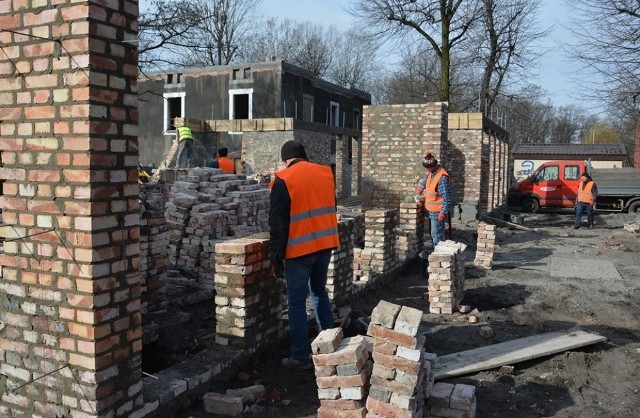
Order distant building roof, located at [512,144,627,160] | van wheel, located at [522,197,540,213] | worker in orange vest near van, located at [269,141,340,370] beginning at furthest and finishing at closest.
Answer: distant building roof, located at [512,144,627,160] < van wheel, located at [522,197,540,213] < worker in orange vest near van, located at [269,141,340,370]

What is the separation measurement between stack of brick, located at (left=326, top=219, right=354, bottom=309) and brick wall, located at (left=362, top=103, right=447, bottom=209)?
6346 mm

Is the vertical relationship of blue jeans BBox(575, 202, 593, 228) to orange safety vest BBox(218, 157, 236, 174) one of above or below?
below

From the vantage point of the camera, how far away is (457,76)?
31.8 m

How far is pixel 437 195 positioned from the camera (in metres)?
8.57

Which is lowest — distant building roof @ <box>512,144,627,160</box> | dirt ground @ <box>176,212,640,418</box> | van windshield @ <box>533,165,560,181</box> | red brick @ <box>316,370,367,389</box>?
dirt ground @ <box>176,212,640,418</box>

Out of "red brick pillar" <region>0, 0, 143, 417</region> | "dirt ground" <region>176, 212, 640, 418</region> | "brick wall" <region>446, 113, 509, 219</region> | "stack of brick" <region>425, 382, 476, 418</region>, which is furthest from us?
"brick wall" <region>446, 113, 509, 219</region>

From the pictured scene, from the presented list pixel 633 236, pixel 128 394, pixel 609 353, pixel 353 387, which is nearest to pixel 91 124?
pixel 128 394

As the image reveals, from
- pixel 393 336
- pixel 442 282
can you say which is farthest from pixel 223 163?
pixel 393 336

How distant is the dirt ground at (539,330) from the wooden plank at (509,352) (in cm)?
8

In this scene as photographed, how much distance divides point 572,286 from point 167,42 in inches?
427

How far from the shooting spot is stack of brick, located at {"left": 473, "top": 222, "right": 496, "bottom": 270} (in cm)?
951

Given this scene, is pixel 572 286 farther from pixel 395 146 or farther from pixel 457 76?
pixel 457 76

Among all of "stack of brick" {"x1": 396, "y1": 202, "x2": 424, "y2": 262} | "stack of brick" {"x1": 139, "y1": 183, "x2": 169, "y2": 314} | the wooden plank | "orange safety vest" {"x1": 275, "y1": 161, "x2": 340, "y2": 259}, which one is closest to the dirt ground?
the wooden plank

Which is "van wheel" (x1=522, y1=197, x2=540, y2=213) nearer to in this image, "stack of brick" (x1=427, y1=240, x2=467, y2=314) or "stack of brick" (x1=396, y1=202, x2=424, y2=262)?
"stack of brick" (x1=396, y1=202, x2=424, y2=262)
